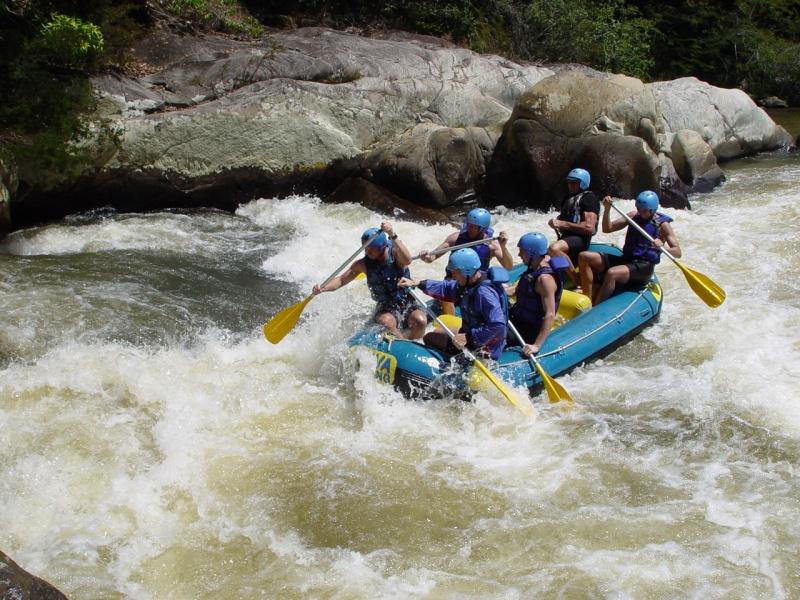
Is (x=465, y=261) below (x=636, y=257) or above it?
above

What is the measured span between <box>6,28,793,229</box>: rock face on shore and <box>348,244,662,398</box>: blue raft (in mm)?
4050

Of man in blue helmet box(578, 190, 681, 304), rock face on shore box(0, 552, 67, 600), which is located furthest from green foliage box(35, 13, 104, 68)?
rock face on shore box(0, 552, 67, 600)

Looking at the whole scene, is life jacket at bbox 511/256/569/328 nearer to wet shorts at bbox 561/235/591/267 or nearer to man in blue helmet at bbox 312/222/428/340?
man in blue helmet at bbox 312/222/428/340

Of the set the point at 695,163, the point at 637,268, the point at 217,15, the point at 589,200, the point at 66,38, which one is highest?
the point at 66,38

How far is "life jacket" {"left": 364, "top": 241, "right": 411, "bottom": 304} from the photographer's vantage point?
6325 millimetres

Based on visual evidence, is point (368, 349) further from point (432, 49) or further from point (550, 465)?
point (432, 49)

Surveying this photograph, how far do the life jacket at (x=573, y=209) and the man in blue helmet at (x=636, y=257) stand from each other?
1.11ft

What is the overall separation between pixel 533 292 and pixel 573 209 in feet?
5.56

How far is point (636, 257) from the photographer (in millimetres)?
7441

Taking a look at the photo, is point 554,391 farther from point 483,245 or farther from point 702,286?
point 702,286

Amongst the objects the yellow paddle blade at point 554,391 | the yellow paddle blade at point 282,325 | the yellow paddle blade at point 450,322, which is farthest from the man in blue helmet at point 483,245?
the yellow paddle blade at point 282,325

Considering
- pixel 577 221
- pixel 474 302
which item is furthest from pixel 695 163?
pixel 474 302

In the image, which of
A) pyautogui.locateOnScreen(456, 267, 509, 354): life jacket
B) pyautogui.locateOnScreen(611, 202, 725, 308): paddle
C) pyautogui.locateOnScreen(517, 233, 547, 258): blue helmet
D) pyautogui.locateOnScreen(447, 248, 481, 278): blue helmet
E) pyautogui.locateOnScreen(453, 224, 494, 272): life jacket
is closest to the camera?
pyautogui.locateOnScreen(447, 248, 481, 278): blue helmet

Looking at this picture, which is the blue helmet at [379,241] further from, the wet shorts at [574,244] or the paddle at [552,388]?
the wet shorts at [574,244]
